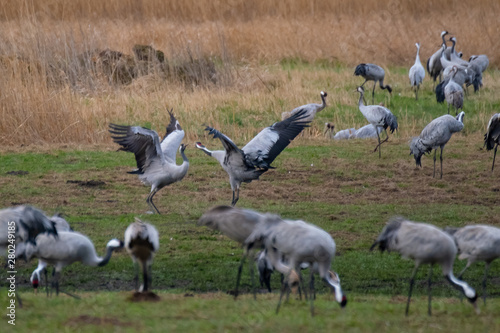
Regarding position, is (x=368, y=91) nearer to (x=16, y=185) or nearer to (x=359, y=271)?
(x=16, y=185)

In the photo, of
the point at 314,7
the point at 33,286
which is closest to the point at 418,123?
the point at 33,286

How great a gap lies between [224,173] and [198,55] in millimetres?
7285

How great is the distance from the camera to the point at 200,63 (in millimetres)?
18500

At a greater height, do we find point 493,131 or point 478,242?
point 493,131

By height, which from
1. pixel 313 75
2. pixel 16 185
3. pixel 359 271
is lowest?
pixel 359 271

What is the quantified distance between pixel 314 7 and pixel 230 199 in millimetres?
19696

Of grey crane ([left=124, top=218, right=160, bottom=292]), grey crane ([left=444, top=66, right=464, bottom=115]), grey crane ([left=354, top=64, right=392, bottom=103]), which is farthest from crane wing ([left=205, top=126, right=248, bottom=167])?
grey crane ([left=354, top=64, right=392, bottom=103])

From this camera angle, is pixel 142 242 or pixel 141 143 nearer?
pixel 142 242

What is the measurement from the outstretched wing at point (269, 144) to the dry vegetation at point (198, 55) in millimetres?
4486

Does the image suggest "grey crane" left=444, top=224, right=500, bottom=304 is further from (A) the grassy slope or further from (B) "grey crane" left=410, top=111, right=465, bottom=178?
(B) "grey crane" left=410, top=111, right=465, bottom=178

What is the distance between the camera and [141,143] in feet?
31.0

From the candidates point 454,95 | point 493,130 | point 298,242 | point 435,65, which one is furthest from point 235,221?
point 435,65

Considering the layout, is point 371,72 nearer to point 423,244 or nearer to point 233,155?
point 233,155

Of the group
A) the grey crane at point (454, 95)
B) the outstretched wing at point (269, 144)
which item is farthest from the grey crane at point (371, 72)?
the outstretched wing at point (269, 144)
